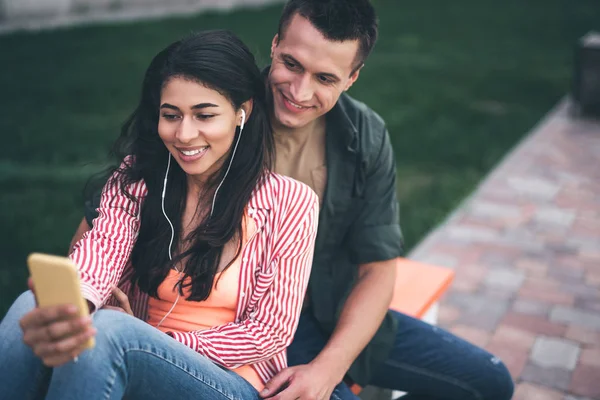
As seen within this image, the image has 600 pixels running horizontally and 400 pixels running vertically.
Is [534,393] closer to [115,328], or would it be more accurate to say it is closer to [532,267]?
[532,267]

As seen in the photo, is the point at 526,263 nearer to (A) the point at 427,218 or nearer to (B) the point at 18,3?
(A) the point at 427,218

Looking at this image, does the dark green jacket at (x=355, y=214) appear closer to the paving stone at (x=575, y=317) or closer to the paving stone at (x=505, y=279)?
the paving stone at (x=575, y=317)

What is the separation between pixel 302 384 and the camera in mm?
2121

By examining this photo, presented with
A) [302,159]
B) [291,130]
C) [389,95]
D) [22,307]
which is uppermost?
[291,130]

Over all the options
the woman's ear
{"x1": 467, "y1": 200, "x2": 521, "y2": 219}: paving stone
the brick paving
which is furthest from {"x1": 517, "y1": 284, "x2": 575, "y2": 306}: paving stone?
the woman's ear

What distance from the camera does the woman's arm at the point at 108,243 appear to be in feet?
6.43

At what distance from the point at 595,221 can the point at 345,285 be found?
11.4 ft

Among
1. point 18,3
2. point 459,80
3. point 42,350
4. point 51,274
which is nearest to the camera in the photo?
point 51,274

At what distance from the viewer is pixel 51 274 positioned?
152 centimetres

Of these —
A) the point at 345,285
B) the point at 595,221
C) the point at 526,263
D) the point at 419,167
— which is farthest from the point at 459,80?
the point at 345,285

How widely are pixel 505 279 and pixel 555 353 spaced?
2.85 feet

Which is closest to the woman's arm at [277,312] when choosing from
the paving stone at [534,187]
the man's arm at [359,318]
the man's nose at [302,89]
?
the man's arm at [359,318]

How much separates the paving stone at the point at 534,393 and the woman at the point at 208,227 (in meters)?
1.64

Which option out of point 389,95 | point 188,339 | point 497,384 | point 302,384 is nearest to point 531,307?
point 497,384
